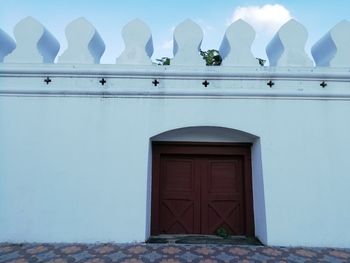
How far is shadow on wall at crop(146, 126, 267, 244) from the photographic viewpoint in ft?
11.7

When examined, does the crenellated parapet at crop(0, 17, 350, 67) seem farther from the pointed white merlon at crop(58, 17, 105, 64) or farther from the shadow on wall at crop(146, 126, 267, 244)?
the shadow on wall at crop(146, 126, 267, 244)

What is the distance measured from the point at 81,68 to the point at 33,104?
2.92 feet

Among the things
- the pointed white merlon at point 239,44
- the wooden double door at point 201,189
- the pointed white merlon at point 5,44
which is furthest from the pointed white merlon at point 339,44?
the pointed white merlon at point 5,44

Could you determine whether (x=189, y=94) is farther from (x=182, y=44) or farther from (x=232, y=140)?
(x=232, y=140)

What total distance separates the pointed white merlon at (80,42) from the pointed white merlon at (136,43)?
1.58 ft

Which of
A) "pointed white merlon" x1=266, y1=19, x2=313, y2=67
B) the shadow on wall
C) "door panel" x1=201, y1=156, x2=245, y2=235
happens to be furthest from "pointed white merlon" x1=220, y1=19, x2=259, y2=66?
"door panel" x1=201, y1=156, x2=245, y2=235

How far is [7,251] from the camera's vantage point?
3.09 metres

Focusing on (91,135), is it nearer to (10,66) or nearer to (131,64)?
(131,64)

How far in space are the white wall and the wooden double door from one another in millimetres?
300

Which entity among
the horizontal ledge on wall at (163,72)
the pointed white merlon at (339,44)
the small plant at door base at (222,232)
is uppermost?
the pointed white merlon at (339,44)

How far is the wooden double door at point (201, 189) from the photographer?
3889mm

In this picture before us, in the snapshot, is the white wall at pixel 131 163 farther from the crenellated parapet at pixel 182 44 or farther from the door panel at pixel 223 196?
the crenellated parapet at pixel 182 44

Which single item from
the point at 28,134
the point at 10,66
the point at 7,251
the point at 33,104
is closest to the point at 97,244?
the point at 7,251

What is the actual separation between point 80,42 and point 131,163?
2.07m
